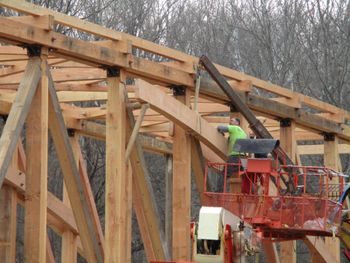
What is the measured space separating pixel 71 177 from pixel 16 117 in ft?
6.20

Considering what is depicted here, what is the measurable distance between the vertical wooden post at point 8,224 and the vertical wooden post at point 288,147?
5.63 meters

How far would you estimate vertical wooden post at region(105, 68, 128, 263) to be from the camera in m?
14.5

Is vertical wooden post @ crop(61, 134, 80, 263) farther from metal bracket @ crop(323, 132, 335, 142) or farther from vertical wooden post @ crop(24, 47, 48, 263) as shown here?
vertical wooden post @ crop(24, 47, 48, 263)

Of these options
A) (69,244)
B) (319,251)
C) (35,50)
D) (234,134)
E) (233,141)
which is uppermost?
(35,50)

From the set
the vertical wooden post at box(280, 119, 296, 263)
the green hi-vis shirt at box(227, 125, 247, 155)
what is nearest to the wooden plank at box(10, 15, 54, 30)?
the green hi-vis shirt at box(227, 125, 247, 155)

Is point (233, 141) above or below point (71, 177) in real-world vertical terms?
above

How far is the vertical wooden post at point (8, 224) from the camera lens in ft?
54.9

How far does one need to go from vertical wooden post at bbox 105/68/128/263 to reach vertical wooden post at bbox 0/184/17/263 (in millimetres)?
2769

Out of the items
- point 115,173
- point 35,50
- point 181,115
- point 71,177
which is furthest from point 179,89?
point 35,50

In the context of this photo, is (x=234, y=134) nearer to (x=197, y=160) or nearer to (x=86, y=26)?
(x=197, y=160)

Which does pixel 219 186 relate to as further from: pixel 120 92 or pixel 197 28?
pixel 197 28

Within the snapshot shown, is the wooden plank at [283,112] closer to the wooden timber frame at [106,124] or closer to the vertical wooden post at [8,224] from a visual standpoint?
the wooden timber frame at [106,124]

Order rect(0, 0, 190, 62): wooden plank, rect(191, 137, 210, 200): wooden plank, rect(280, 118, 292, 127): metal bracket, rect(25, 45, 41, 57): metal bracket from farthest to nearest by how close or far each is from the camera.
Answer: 1. rect(280, 118, 292, 127): metal bracket
2. rect(191, 137, 210, 200): wooden plank
3. rect(25, 45, 41, 57): metal bracket
4. rect(0, 0, 190, 62): wooden plank

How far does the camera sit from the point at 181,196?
16.3m
